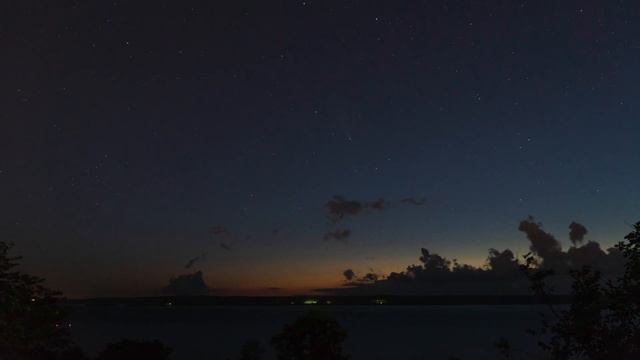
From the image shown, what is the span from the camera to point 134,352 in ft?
135

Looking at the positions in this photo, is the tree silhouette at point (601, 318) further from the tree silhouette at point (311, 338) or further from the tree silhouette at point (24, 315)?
the tree silhouette at point (311, 338)

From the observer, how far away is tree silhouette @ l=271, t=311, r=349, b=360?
105 feet

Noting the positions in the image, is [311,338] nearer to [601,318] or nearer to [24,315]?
[24,315]

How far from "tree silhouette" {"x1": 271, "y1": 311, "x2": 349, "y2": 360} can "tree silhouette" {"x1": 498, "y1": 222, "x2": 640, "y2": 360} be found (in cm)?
1996

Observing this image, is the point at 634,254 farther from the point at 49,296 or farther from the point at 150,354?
the point at 150,354

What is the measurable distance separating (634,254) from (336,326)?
22.1 metres

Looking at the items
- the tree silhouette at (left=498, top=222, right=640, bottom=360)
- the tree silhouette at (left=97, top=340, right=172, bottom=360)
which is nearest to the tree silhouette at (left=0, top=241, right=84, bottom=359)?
the tree silhouette at (left=498, top=222, right=640, bottom=360)

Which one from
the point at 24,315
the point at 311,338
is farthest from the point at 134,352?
the point at 24,315

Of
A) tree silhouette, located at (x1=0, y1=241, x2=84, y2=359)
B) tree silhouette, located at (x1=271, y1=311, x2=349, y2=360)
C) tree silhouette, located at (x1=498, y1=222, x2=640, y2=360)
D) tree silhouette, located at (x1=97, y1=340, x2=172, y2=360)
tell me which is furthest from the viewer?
tree silhouette, located at (x1=97, y1=340, x2=172, y2=360)

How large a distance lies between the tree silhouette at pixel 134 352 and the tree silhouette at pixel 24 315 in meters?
22.5

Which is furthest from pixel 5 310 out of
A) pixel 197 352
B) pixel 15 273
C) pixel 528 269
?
pixel 197 352

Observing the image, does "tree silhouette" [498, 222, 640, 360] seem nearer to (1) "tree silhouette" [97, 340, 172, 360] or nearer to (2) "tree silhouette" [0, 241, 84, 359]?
(2) "tree silhouette" [0, 241, 84, 359]

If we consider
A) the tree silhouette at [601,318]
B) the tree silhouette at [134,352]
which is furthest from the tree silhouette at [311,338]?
the tree silhouette at [601,318]

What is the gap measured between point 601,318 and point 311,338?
21389 millimetres
